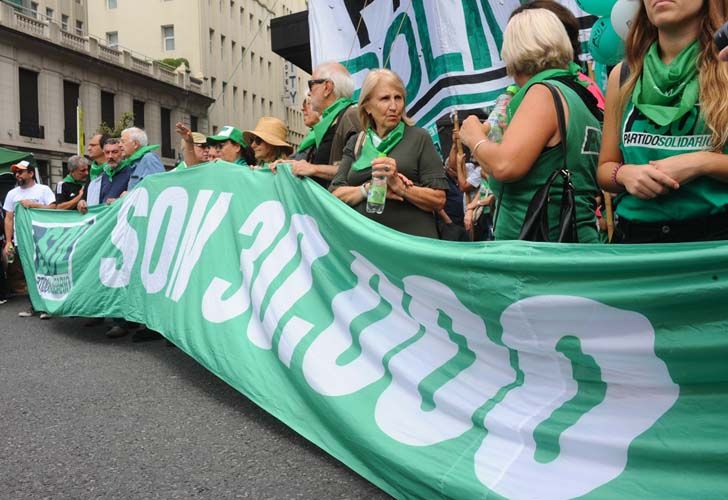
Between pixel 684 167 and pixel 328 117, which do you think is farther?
pixel 328 117

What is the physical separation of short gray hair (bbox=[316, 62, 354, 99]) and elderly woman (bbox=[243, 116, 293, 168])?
86 centimetres

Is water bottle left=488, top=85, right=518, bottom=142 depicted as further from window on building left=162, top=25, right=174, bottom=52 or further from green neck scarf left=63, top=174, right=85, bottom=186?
window on building left=162, top=25, right=174, bottom=52

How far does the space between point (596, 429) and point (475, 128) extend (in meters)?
1.09

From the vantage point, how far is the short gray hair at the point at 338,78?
414 cm

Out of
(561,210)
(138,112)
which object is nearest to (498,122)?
(561,210)

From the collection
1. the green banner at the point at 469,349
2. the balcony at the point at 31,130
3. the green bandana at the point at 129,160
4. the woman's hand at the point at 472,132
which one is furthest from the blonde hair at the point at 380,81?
the balcony at the point at 31,130

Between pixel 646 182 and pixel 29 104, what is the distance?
3372 centimetres

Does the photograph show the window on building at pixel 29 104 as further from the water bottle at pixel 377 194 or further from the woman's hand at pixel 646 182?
the woman's hand at pixel 646 182

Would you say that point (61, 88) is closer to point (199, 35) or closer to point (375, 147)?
point (199, 35)

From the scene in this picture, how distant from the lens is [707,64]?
70.7 inches

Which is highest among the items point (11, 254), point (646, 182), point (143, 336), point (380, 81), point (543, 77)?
point (380, 81)

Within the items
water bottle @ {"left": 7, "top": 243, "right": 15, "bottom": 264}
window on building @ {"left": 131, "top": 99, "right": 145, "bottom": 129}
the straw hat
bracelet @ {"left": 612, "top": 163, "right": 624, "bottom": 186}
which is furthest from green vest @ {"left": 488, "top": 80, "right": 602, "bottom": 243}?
window on building @ {"left": 131, "top": 99, "right": 145, "bottom": 129}

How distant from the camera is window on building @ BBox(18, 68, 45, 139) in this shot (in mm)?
30391

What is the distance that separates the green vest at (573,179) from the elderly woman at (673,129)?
7.7 inches
